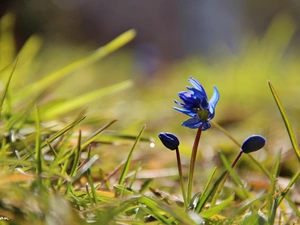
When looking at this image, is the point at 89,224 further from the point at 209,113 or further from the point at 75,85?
the point at 75,85

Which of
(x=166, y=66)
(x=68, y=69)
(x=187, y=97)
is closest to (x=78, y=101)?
(x=68, y=69)

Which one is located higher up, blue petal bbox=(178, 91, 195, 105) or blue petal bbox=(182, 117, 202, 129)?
blue petal bbox=(178, 91, 195, 105)

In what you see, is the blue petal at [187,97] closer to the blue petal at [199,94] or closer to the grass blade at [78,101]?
the blue petal at [199,94]

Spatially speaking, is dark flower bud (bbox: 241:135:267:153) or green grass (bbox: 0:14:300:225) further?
dark flower bud (bbox: 241:135:267:153)

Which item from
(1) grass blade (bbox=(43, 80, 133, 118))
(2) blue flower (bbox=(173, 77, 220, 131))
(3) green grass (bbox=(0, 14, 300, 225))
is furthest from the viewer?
(1) grass blade (bbox=(43, 80, 133, 118))

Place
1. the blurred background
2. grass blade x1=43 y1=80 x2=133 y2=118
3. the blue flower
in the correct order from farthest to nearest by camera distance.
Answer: the blurred background < grass blade x1=43 y1=80 x2=133 y2=118 < the blue flower

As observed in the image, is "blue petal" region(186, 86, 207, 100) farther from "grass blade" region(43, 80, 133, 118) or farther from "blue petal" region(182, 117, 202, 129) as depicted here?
"grass blade" region(43, 80, 133, 118)

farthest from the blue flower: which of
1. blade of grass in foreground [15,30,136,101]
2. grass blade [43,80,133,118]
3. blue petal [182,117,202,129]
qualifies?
blade of grass in foreground [15,30,136,101]
